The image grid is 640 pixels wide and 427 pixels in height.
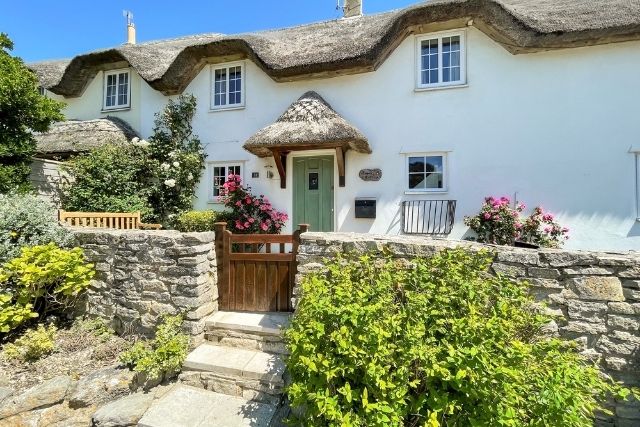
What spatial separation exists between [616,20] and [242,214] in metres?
8.53

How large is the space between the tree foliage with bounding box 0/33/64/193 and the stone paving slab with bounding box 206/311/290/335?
4.87m

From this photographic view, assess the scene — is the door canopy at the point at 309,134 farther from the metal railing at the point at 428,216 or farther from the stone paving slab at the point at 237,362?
the stone paving slab at the point at 237,362

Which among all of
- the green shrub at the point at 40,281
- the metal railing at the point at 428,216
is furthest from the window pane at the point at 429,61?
the green shrub at the point at 40,281

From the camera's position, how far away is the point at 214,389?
3.38m

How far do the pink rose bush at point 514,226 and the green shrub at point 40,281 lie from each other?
703cm

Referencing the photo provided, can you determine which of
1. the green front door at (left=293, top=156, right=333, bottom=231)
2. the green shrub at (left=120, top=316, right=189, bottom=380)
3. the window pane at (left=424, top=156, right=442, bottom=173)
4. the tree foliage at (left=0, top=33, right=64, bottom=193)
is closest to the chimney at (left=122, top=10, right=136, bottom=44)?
the tree foliage at (left=0, top=33, right=64, bottom=193)

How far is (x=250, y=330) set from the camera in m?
3.73

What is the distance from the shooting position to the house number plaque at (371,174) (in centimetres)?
733

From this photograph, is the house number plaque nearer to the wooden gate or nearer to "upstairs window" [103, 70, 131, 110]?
the wooden gate

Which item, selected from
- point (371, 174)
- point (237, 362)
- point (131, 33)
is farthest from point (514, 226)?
point (131, 33)

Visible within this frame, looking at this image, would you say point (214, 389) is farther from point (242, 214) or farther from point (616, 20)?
point (616, 20)

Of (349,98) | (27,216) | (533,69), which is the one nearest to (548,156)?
(533,69)

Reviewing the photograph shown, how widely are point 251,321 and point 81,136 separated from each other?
8.34m

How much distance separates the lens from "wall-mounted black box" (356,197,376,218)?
7.25 metres
